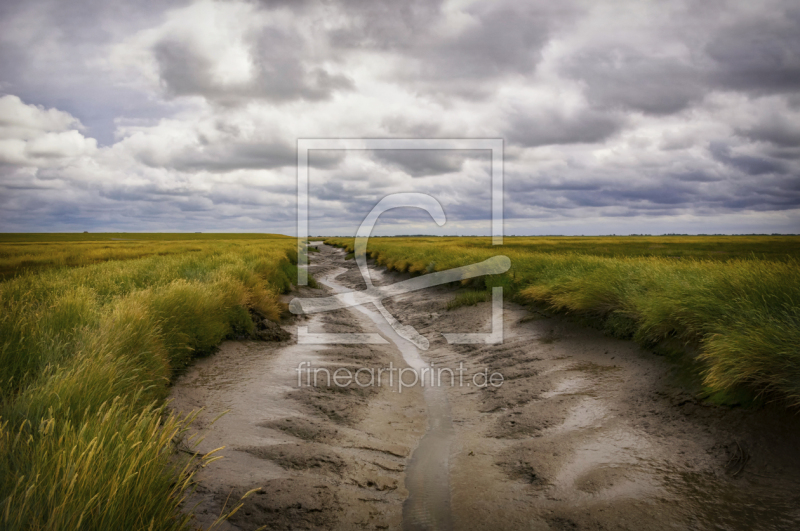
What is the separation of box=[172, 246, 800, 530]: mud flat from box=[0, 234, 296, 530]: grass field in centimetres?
78

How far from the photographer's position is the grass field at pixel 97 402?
6.97ft

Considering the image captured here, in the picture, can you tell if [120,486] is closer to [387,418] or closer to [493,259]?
[387,418]

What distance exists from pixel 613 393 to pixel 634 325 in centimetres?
198

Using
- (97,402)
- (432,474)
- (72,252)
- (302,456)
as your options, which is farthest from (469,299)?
(72,252)

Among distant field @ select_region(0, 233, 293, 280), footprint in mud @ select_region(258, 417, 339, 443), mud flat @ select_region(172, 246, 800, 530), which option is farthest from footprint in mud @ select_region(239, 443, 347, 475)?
distant field @ select_region(0, 233, 293, 280)

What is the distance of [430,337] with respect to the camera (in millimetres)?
11703

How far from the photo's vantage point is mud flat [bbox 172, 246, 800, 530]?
12.6ft

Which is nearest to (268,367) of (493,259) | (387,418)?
(387,418)

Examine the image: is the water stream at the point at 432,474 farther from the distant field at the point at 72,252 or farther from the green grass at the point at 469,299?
the distant field at the point at 72,252

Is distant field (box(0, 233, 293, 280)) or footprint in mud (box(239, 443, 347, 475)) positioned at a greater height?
distant field (box(0, 233, 293, 280))

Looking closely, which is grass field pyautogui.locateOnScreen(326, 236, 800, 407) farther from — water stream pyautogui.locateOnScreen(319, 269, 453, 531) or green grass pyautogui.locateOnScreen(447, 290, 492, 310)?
water stream pyautogui.locateOnScreen(319, 269, 453, 531)

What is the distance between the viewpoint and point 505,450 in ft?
17.5

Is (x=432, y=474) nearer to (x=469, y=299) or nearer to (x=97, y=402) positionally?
(x=97, y=402)

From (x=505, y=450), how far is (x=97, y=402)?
4324 millimetres
